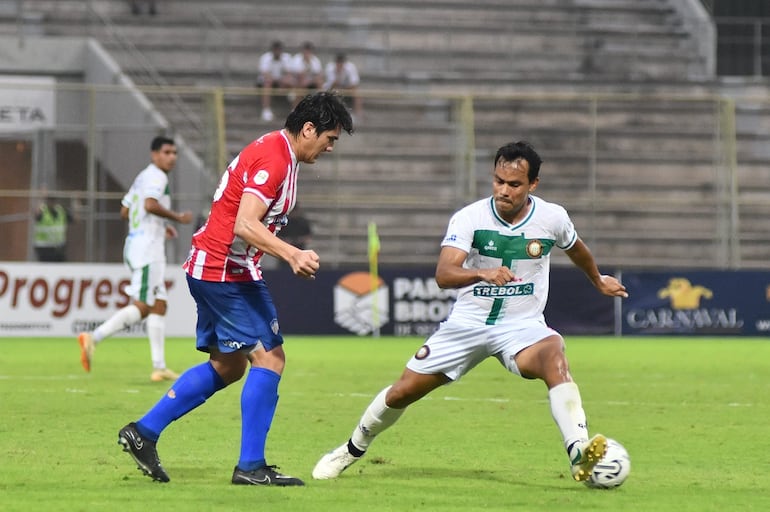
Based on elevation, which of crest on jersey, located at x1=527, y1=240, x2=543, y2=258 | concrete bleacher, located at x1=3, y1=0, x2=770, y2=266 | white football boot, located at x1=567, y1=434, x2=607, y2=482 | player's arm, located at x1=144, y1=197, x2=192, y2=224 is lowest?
white football boot, located at x1=567, y1=434, x2=607, y2=482

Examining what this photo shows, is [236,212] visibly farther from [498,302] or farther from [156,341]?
[156,341]

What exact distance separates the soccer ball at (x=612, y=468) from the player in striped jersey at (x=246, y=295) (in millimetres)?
1633

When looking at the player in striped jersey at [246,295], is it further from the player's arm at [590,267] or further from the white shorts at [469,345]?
the player's arm at [590,267]

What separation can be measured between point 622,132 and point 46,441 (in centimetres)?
2222

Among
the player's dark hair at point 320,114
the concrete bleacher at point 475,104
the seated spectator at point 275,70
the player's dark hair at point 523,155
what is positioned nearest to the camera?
the player's dark hair at point 320,114

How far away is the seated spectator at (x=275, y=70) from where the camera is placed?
98.8 ft

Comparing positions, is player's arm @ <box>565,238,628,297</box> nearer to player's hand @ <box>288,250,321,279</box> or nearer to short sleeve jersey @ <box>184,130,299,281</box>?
short sleeve jersey @ <box>184,130,299,281</box>

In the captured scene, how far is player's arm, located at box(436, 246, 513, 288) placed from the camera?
7.80 meters

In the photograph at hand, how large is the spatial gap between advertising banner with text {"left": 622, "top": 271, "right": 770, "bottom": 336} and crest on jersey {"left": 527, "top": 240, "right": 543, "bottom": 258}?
17644 millimetres

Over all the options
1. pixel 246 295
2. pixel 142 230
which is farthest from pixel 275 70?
pixel 246 295

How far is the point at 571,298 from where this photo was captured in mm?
25609

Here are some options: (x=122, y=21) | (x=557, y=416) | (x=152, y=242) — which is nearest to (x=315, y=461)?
(x=557, y=416)

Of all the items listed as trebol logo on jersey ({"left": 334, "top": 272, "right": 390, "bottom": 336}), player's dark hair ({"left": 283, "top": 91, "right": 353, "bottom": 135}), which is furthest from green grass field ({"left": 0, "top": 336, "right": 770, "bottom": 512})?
trebol logo on jersey ({"left": 334, "top": 272, "right": 390, "bottom": 336})

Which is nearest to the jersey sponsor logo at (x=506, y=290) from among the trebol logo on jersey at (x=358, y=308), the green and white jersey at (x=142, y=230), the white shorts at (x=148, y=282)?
the green and white jersey at (x=142, y=230)
